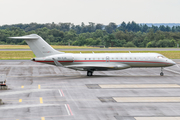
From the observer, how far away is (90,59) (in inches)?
1487

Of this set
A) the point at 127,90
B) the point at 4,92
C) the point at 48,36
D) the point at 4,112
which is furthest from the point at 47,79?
the point at 48,36

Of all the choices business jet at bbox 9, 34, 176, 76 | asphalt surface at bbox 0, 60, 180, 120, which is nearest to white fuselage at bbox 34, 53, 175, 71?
business jet at bbox 9, 34, 176, 76

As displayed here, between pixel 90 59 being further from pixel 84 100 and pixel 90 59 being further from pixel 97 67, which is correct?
pixel 84 100

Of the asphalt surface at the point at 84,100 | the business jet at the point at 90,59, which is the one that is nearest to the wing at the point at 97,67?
the business jet at the point at 90,59

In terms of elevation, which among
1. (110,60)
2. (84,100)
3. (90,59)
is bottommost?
(84,100)

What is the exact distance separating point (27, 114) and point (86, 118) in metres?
4.25

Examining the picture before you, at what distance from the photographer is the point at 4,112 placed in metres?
19.9

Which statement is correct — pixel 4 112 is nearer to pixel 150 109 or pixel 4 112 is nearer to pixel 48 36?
pixel 150 109

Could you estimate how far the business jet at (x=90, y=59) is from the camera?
37.0m

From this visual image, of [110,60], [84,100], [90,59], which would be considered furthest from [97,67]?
[84,100]

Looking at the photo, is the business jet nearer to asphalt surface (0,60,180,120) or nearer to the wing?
the wing

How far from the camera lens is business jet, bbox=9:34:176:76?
121 feet

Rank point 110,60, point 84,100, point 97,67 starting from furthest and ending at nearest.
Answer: point 110,60, point 97,67, point 84,100

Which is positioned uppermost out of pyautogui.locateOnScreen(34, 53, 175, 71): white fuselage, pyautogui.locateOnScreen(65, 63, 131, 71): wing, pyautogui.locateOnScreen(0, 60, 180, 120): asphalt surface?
pyautogui.locateOnScreen(34, 53, 175, 71): white fuselage
